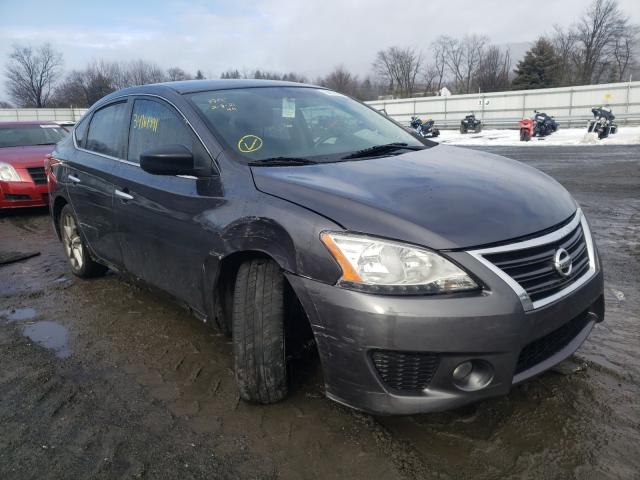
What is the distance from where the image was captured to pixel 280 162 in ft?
8.90

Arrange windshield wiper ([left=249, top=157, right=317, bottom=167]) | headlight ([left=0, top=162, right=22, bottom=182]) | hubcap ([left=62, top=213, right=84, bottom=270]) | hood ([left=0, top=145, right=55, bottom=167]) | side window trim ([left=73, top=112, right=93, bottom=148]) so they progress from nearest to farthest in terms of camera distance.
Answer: windshield wiper ([left=249, top=157, right=317, bottom=167]) < side window trim ([left=73, top=112, right=93, bottom=148]) < hubcap ([left=62, top=213, right=84, bottom=270]) < headlight ([left=0, top=162, right=22, bottom=182]) < hood ([left=0, top=145, right=55, bottom=167])

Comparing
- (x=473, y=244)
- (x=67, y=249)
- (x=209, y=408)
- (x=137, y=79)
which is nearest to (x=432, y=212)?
(x=473, y=244)

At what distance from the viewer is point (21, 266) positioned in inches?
212

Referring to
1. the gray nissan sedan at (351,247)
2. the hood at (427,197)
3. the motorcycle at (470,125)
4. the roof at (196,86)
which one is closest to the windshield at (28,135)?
the roof at (196,86)

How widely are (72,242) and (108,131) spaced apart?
1.39m

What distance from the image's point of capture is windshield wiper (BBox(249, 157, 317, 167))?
8.75ft

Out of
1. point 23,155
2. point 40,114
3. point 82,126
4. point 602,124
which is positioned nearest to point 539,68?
point 602,124

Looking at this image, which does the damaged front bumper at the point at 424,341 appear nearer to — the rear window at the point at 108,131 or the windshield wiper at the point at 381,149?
the windshield wiper at the point at 381,149

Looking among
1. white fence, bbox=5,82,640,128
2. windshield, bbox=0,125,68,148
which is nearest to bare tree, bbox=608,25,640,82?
white fence, bbox=5,82,640,128

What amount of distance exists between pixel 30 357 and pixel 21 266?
8.30 ft

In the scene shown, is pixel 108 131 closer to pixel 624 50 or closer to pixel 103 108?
pixel 103 108

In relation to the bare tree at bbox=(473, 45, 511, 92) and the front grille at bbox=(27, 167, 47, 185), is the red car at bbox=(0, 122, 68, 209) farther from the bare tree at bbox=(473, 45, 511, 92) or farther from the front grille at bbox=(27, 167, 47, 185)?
the bare tree at bbox=(473, 45, 511, 92)

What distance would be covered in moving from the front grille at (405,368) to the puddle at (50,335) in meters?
2.24

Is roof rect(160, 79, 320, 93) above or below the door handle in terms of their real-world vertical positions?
above
